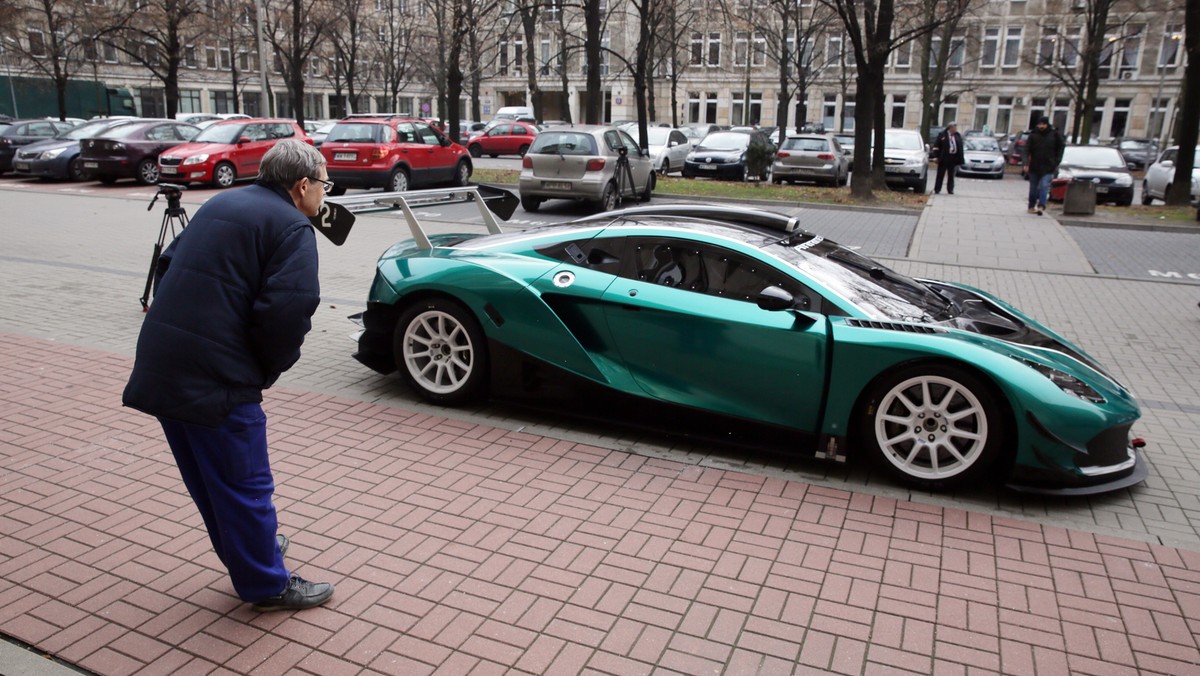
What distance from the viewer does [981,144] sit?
112 feet

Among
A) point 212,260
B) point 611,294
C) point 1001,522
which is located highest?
point 212,260

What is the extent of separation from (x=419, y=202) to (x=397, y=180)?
14269 mm

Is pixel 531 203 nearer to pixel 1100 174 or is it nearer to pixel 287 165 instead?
pixel 1100 174

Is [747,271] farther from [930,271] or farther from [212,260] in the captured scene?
[930,271]

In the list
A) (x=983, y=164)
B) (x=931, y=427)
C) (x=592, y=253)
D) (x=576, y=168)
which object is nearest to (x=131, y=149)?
(x=576, y=168)

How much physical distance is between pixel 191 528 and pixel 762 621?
2.61 metres

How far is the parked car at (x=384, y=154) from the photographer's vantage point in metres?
19.6

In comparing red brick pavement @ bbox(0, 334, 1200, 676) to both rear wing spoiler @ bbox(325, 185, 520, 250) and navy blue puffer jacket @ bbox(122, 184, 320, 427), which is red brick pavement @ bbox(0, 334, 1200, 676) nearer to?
navy blue puffer jacket @ bbox(122, 184, 320, 427)

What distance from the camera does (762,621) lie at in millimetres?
3502

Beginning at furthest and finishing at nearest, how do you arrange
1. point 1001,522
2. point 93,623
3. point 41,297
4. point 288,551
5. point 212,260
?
point 41,297 < point 1001,522 < point 288,551 < point 93,623 < point 212,260

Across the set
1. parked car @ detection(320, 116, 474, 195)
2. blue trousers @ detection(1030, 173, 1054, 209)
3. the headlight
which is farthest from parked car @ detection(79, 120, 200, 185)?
the headlight

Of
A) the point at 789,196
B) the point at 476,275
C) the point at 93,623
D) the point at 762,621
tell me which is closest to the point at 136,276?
the point at 476,275

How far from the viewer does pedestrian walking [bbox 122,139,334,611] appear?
3012 millimetres

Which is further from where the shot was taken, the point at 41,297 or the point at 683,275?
the point at 41,297
